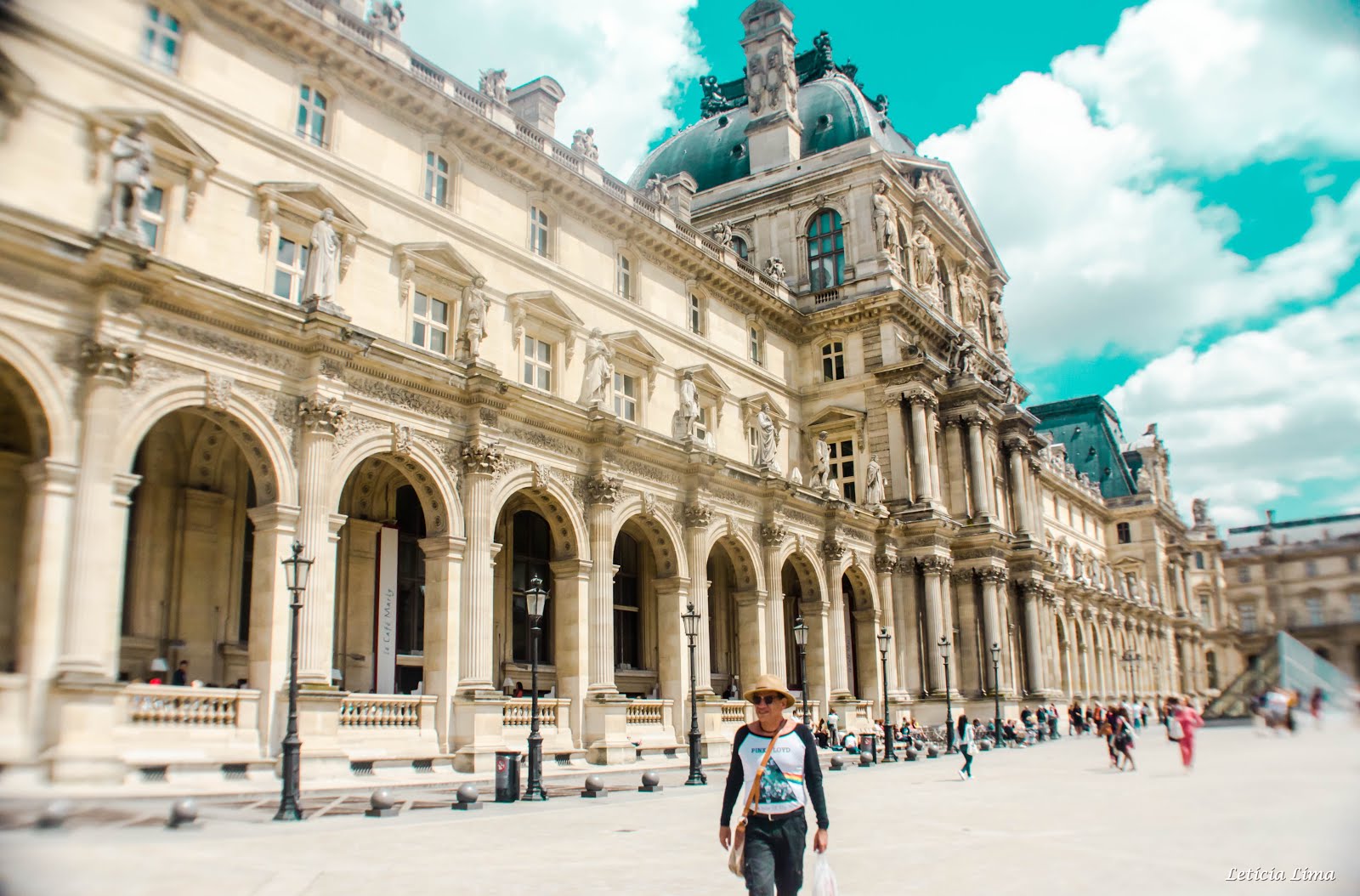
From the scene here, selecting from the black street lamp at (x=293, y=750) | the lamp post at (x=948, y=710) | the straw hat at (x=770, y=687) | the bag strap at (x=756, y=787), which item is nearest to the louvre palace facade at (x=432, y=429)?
the lamp post at (x=948, y=710)

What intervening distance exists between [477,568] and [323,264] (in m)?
7.90

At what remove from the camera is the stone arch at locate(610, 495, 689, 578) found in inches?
1287

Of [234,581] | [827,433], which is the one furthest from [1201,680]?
[827,433]

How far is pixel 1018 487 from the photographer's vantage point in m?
55.2

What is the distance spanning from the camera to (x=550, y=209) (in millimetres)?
33844

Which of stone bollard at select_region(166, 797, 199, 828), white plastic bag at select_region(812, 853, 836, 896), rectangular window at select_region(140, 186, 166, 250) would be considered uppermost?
rectangular window at select_region(140, 186, 166, 250)

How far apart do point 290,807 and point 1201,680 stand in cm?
1393

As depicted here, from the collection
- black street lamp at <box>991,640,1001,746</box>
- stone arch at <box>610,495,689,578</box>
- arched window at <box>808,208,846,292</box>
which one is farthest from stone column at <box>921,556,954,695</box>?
stone arch at <box>610,495,689,578</box>

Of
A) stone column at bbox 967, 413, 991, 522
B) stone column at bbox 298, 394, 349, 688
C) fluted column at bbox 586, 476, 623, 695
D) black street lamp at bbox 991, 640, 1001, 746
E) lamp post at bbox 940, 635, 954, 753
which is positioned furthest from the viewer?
stone column at bbox 967, 413, 991, 522

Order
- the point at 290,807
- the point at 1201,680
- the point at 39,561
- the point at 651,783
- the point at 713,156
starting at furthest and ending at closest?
the point at 713,156
the point at 651,783
the point at 39,561
the point at 290,807
the point at 1201,680

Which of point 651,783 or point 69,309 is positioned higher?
point 69,309

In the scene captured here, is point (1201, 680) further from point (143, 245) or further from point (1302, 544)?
point (143, 245)

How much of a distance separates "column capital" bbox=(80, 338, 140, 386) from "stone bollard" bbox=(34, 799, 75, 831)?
738 inches

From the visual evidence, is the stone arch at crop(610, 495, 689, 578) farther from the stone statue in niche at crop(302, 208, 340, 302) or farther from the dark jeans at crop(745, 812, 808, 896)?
the dark jeans at crop(745, 812, 808, 896)
